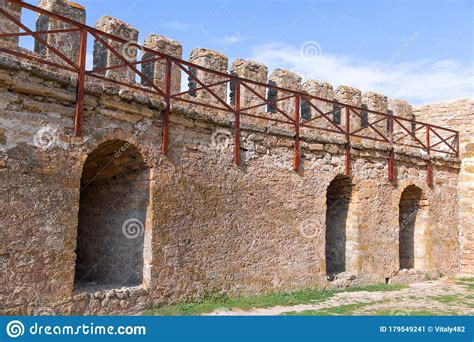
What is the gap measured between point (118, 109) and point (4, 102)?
61.4 inches

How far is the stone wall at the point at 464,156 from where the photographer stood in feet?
41.5

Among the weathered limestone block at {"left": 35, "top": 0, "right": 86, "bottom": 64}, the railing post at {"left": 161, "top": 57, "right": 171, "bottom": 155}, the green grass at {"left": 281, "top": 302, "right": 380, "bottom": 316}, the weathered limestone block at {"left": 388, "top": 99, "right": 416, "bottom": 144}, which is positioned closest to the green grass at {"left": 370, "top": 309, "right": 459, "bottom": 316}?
the green grass at {"left": 281, "top": 302, "right": 380, "bottom": 316}

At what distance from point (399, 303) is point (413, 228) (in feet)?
13.4

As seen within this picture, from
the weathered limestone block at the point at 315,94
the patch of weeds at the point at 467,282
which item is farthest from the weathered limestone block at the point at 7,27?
the patch of weeds at the point at 467,282

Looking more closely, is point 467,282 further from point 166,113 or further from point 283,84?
point 166,113

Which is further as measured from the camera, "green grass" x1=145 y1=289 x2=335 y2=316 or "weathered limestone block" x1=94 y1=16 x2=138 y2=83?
"weathered limestone block" x1=94 y1=16 x2=138 y2=83

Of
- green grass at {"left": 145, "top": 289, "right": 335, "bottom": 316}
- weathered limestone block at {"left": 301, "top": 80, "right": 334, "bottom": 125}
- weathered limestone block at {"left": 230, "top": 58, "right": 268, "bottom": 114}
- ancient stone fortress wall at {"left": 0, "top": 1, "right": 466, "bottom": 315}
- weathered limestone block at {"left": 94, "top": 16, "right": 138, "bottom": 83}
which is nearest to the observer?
ancient stone fortress wall at {"left": 0, "top": 1, "right": 466, "bottom": 315}

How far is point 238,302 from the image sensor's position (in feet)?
26.4

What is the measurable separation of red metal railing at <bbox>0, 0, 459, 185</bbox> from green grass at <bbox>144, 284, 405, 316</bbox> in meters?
2.28

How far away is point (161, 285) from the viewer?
24.1 ft

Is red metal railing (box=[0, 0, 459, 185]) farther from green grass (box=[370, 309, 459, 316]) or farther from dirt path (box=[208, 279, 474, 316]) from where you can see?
green grass (box=[370, 309, 459, 316])

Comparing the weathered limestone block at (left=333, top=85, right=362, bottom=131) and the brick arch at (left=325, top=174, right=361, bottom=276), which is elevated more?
the weathered limestone block at (left=333, top=85, right=362, bottom=131)

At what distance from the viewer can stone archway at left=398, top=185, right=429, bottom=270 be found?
12125mm

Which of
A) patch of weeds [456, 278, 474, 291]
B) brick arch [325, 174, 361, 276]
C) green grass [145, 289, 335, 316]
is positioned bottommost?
green grass [145, 289, 335, 316]
